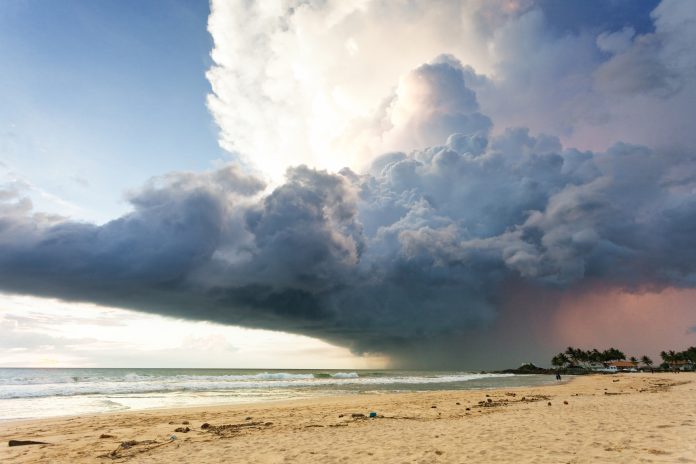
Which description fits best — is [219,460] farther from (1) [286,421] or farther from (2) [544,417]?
(2) [544,417]

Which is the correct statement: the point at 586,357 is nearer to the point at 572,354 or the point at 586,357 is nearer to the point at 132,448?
→ the point at 572,354

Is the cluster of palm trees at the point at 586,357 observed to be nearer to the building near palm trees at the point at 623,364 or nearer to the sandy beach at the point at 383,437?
the building near palm trees at the point at 623,364

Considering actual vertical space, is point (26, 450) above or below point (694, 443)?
below

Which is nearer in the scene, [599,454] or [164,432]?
[599,454]

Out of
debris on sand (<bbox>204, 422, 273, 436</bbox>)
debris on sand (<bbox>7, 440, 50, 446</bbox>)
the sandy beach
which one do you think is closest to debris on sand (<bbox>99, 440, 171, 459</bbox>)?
the sandy beach

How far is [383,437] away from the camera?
13547 millimetres

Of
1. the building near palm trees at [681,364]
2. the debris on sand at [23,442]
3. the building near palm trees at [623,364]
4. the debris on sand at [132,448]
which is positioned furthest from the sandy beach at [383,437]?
the building near palm trees at [681,364]

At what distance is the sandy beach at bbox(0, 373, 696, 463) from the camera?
34.7ft

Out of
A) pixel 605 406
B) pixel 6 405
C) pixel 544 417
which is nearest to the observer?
pixel 544 417

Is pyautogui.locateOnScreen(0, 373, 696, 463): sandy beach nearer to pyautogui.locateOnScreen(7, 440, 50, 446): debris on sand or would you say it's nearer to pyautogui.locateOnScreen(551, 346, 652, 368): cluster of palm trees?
pyautogui.locateOnScreen(7, 440, 50, 446): debris on sand

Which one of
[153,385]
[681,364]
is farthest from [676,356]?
[153,385]

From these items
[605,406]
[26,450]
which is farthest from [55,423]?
[605,406]

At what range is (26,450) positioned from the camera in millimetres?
13281

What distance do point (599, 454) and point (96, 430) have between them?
1893cm
